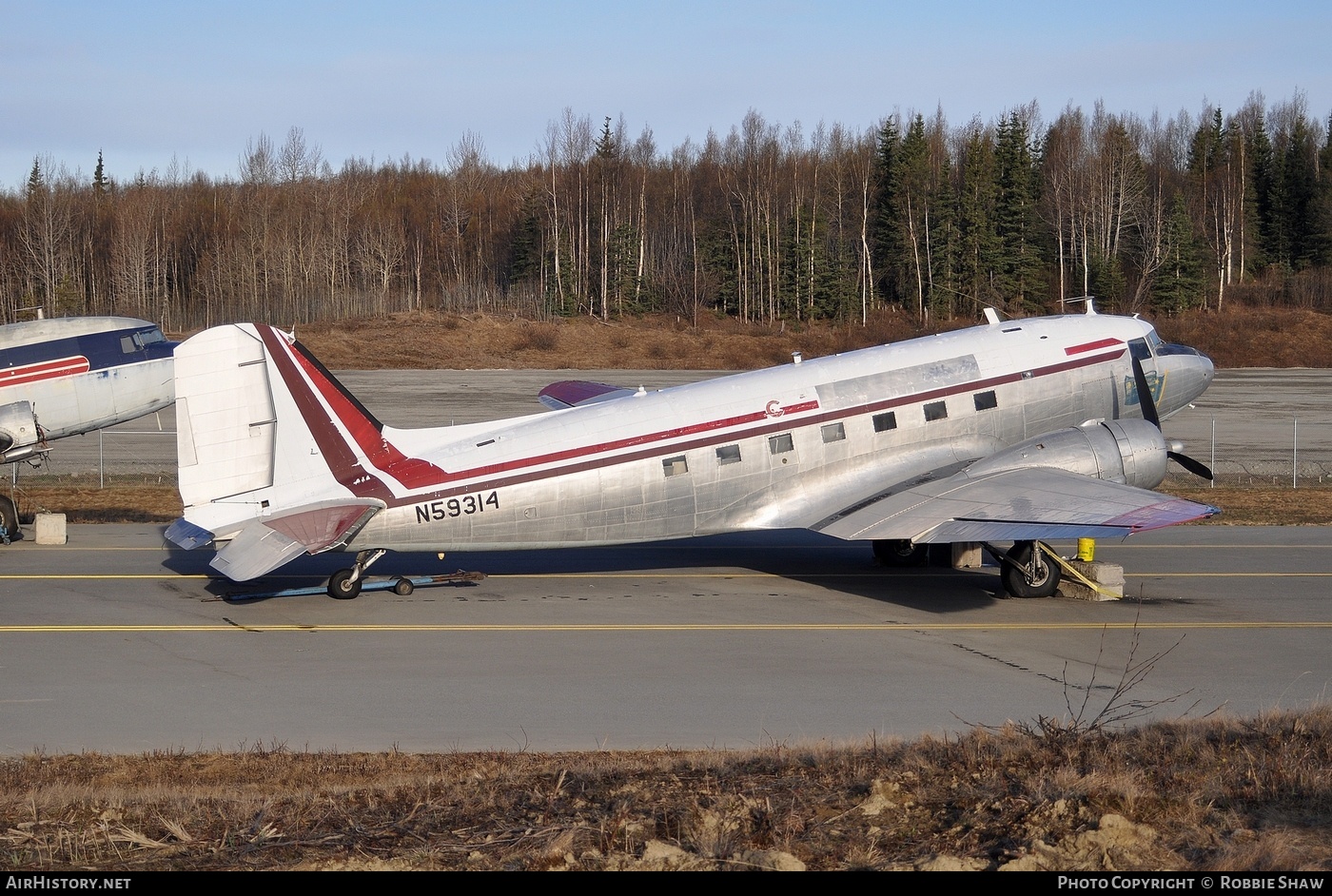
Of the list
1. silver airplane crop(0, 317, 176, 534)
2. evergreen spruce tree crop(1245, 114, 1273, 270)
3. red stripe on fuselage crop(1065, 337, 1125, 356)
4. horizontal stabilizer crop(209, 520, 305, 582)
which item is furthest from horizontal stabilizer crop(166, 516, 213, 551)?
evergreen spruce tree crop(1245, 114, 1273, 270)

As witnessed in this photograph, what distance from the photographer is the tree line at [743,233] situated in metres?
83.9

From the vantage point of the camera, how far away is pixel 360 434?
17.9 meters

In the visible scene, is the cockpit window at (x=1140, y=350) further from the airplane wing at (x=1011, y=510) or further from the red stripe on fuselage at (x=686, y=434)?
the airplane wing at (x=1011, y=510)

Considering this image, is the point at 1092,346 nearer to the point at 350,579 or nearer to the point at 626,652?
the point at 626,652

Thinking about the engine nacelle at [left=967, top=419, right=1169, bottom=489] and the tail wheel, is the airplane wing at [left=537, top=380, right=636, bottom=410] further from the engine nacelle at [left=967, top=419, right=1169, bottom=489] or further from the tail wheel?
the engine nacelle at [left=967, top=419, right=1169, bottom=489]

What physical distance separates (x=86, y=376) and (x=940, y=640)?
60.3 feet

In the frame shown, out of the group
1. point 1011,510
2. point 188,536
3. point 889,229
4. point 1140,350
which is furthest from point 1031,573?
point 889,229

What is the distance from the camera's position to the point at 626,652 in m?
15.6

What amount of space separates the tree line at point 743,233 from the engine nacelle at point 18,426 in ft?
203

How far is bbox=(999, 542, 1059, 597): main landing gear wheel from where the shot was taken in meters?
18.6

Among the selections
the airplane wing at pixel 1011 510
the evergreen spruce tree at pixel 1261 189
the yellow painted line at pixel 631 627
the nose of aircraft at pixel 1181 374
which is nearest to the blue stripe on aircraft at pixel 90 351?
the yellow painted line at pixel 631 627

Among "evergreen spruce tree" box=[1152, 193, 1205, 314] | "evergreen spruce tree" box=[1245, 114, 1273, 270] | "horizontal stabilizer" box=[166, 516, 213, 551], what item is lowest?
"horizontal stabilizer" box=[166, 516, 213, 551]

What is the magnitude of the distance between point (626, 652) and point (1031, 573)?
7.01 metres

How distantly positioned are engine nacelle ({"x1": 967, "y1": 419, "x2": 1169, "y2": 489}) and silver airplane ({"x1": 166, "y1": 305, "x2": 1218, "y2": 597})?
3 centimetres
